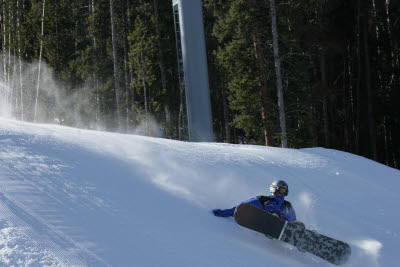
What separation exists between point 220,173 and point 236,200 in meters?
0.64

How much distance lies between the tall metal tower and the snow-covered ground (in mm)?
2621

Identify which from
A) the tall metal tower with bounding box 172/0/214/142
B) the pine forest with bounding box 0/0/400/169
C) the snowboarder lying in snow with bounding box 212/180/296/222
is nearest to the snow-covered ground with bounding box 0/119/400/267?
the snowboarder lying in snow with bounding box 212/180/296/222

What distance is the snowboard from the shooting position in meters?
4.35

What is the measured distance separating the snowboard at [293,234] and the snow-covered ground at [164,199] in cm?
21

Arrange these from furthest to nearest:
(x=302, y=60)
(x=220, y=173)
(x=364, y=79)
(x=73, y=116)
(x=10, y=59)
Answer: (x=10, y=59) → (x=73, y=116) → (x=364, y=79) → (x=302, y=60) → (x=220, y=173)

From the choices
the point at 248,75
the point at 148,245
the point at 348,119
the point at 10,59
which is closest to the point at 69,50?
the point at 10,59

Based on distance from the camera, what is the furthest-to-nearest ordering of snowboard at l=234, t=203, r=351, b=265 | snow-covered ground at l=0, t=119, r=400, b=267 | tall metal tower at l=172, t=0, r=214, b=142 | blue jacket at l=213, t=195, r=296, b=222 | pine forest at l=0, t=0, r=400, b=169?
1. pine forest at l=0, t=0, r=400, b=169
2. tall metal tower at l=172, t=0, r=214, b=142
3. blue jacket at l=213, t=195, r=296, b=222
4. snowboard at l=234, t=203, r=351, b=265
5. snow-covered ground at l=0, t=119, r=400, b=267

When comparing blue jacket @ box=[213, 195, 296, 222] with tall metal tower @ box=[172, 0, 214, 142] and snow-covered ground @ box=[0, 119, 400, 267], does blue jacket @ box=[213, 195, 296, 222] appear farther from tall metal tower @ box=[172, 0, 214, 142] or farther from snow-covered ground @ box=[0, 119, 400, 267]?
tall metal tower @ box=[172, 0, 214, 142]

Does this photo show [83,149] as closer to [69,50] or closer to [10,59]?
[69,50]

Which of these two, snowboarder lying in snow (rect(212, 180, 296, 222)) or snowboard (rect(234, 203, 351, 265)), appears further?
snowboarder lying in snow (rect(212, 180, 296, 222))

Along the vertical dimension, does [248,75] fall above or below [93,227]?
above

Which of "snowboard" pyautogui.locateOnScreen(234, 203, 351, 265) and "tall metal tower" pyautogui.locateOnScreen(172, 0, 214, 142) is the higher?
"tall metal tower" pyautogui.locateOnScreen(172, 0, 214, 142)

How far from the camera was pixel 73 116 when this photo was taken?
25.8m

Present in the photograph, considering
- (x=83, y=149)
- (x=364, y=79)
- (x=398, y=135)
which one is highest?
(x=364, y=79)
